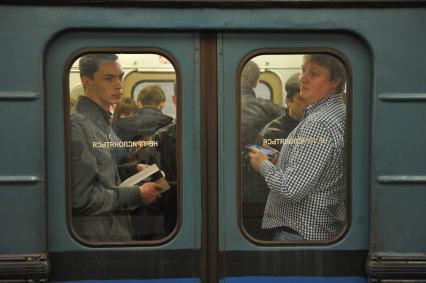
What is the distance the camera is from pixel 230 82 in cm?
292

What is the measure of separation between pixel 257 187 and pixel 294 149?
0.95 feet

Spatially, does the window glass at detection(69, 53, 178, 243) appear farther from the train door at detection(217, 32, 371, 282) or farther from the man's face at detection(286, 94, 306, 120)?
the man's face at detection(286, 94, 306, 120)

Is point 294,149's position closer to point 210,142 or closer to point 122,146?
point 210,142

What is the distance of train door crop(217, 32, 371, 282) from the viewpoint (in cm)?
292

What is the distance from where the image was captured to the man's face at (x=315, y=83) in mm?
2957

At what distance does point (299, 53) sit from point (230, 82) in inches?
16.0

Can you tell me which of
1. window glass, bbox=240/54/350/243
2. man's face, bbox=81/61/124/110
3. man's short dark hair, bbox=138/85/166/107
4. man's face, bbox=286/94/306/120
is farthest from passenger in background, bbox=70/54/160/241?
man's face, bbox=286/94/306/120

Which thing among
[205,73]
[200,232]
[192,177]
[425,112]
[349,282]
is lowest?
[349,282]

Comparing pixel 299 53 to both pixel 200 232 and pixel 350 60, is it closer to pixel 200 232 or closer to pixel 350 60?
pixel 350 60

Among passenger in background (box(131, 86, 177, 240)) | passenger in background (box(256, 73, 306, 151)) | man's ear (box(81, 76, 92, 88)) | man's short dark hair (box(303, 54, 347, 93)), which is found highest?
man's short dark hair (box(303, 54, 347, 93))

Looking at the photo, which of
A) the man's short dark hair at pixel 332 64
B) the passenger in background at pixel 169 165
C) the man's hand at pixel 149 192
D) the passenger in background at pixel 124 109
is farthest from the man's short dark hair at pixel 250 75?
the man's hand at pixel 149 192

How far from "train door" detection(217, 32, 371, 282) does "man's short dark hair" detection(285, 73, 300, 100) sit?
0.03m

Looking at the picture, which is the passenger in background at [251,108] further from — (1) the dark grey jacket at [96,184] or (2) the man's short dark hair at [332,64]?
(1) the dark grey jacket at [96,184]

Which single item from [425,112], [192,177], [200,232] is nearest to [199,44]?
[192,177]
